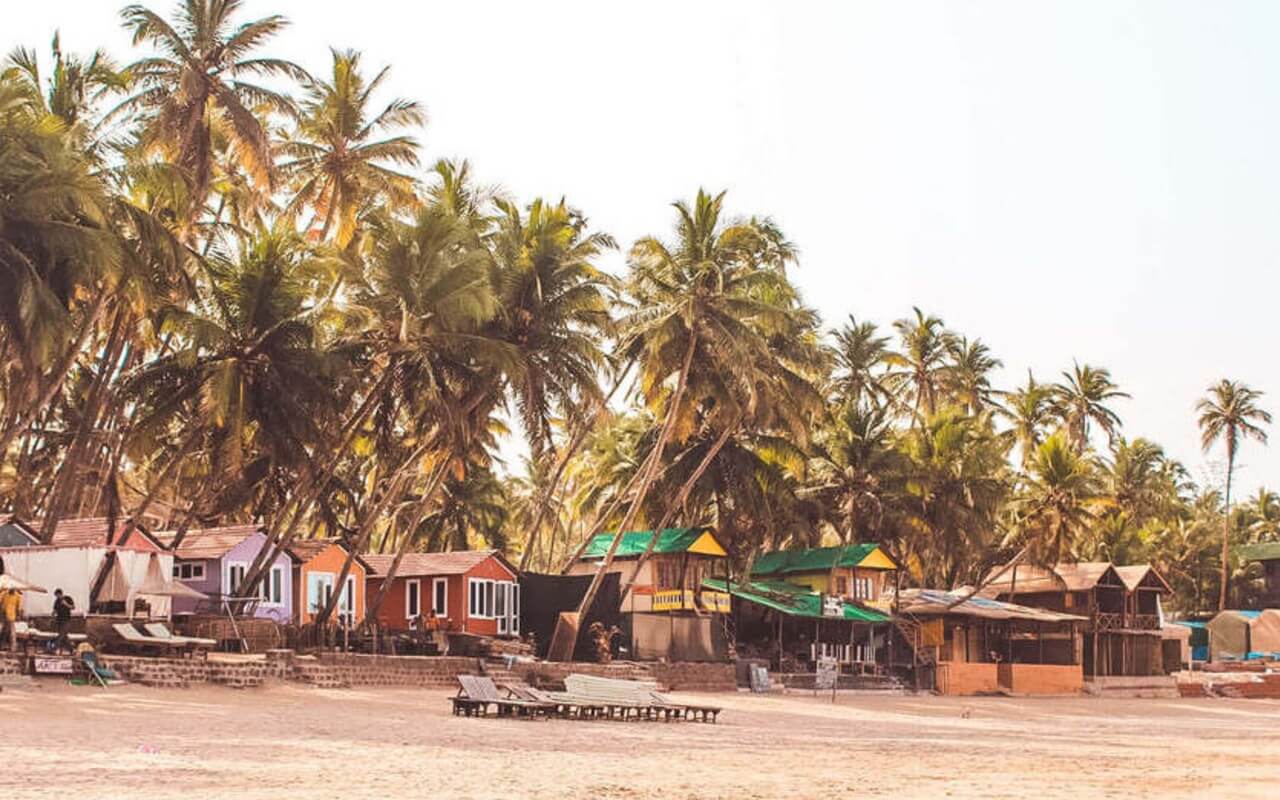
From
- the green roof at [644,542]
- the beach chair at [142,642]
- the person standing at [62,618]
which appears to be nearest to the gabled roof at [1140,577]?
the green roof at [644,542]

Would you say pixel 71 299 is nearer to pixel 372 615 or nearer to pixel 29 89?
pixel 29 89

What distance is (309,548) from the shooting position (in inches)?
1650

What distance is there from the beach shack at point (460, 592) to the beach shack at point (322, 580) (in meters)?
0.81

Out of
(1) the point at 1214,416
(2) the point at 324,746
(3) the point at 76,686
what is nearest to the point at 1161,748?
(2) the point at 324,746

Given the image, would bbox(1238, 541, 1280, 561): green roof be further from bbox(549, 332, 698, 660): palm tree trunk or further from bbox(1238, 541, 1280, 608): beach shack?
bbox(549, 332, 698, 660): palm tree trunk

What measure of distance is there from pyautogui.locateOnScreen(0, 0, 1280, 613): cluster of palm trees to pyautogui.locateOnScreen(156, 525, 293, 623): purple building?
1.00 m

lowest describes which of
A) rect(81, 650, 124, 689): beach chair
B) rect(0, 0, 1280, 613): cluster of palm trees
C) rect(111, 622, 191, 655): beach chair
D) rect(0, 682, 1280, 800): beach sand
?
rect(0, 682, 1280, 800): beach sand

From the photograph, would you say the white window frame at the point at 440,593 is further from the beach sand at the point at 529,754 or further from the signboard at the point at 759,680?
the beach sand at the point at 529,754

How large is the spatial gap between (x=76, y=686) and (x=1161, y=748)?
1863 cm

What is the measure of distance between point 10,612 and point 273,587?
1314cm

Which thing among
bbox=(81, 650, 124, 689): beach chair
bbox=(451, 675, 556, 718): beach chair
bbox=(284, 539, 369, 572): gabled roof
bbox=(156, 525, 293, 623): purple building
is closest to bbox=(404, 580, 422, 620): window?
bbox=(284, 539, 369, 572): gabled roof

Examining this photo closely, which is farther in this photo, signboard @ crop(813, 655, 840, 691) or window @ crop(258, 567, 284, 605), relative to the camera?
signboard @ crop(813, 655, 840, 691)

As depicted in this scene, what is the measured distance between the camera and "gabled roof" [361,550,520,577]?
143 feet

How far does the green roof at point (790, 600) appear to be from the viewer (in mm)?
45344
